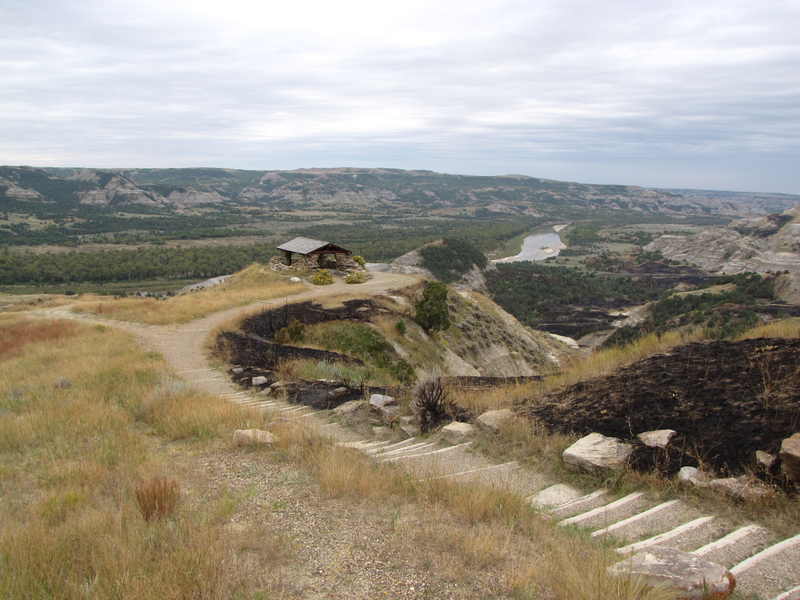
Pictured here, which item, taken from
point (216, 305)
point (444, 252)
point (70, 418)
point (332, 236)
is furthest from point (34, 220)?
point (70, 418)

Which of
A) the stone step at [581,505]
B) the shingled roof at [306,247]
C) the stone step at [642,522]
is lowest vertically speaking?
the stone step at [581,505]

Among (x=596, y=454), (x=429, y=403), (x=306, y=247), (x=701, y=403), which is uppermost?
(x=306, y=247)

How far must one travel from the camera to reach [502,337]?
30453 millimetres

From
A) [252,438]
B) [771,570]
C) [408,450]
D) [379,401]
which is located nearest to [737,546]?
[771,570]

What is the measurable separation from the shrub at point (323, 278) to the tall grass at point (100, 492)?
650 inches

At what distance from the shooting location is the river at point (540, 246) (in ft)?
403

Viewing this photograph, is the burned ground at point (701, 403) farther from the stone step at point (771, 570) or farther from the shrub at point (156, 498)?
the shrub at point (156, 498)

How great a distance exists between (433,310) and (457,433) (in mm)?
16556

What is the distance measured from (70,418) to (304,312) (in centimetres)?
1289

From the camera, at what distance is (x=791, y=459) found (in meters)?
4.14

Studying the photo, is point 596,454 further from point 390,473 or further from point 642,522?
point 390,473

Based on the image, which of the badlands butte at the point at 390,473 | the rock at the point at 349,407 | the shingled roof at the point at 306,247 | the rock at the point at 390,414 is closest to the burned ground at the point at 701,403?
the badlands butte at the point at 390,473

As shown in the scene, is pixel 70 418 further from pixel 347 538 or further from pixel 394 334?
pixel 394 334

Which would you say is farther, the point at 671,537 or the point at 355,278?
the point at 355,278
